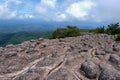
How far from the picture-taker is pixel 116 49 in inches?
1436

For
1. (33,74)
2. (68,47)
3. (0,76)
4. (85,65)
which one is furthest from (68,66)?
(68,47)

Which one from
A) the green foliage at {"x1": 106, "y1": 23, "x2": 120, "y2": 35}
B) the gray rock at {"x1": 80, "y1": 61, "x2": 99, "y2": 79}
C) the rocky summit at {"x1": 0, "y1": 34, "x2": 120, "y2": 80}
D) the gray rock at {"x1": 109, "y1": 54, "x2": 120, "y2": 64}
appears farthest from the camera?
the green foliage at {"x1": 106, "y1": 23, "x2": 120, "y2": 35}

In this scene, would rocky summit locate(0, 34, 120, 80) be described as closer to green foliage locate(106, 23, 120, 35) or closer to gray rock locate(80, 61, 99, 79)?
gray rock locate(80, 61, 99, 79)

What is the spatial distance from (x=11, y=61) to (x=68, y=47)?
10.3m

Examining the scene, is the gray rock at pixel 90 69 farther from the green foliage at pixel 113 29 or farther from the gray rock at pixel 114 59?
the green foliage at pixel 113 29

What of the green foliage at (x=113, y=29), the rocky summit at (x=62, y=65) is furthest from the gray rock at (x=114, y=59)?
the green foliage at (x=113, y=29)

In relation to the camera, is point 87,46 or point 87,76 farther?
point 87,46

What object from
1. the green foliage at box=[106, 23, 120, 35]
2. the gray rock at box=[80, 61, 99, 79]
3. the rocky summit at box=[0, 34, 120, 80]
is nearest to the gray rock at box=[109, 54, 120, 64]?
the rocky summit at box=[0, 34, 120, 80]

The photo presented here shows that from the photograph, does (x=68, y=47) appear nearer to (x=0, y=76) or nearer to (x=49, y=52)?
(x=49, y=52)

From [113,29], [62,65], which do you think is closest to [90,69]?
[62,65]

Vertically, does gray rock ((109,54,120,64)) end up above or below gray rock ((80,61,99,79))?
above

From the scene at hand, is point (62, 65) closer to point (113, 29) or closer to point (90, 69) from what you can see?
point (90, 69)

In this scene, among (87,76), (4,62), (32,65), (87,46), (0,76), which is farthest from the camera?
(87,46)

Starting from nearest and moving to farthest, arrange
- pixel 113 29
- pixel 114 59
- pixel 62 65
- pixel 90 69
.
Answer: pixel 90 69 → pixel 62 65 → pixel 114 59 → pixel 113 29
